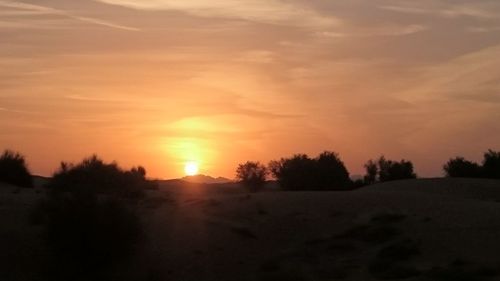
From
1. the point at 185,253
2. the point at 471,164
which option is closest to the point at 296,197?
the point at 185,253

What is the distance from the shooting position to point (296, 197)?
55.8 m

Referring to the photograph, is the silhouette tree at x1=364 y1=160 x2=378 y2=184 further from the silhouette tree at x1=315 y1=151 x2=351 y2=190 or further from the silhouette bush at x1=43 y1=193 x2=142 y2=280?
the silhouette bush at x1=43 y1=193 x2=142 y2=280

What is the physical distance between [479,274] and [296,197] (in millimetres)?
20613

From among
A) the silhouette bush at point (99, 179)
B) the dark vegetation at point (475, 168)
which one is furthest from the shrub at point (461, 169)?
the silhouette bush at point (99, 179)

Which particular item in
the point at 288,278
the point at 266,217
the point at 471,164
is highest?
the point at 471,164

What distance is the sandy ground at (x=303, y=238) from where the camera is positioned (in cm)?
4038

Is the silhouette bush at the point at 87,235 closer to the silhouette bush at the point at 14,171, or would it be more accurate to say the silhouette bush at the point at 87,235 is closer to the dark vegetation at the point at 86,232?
the dark vegetation at the point at 86,232

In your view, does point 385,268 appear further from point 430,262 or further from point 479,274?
point 479,274

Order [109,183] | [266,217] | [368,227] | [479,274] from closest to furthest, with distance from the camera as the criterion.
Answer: [479,274] → [368,227] → [266,217] → [109,183]

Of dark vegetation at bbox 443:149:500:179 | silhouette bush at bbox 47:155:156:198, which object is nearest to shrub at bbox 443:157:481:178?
dark vegetation at bbox 443:149:500:179

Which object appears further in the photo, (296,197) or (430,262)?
(296,197)

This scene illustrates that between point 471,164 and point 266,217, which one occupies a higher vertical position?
point 471,164

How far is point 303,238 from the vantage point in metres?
47.2

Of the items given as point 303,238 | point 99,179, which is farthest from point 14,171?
point 303,238
